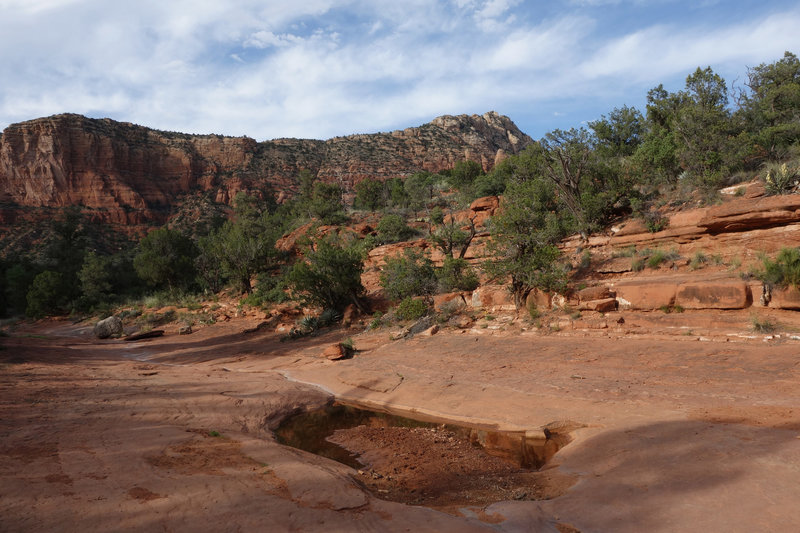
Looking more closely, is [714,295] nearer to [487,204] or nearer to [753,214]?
[753,214]

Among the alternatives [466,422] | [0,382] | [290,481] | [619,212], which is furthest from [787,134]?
[0,382]

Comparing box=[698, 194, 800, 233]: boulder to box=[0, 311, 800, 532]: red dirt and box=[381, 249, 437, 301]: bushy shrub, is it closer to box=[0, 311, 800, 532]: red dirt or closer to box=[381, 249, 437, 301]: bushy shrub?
box=[0, 311, 800, 532]: red dirt

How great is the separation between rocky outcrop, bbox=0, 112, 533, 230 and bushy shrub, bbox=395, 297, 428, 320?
6346cm

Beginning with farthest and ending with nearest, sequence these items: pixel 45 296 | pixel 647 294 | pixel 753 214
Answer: pixel 45 296 < pixel 753 214 < pixel 647 294

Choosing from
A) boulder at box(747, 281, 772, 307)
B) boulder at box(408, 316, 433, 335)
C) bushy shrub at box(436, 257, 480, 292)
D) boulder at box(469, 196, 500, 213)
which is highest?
boulder at box(469, 196, 500, 213)

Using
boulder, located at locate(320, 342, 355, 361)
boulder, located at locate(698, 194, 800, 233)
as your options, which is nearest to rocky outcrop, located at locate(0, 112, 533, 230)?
boulder, located at locate(320, 342, 355, 361)

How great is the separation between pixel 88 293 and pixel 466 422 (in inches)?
1555

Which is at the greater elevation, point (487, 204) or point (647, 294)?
point (487, 204)

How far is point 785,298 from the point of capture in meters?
9.95

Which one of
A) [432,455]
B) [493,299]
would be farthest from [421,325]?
[432,455]

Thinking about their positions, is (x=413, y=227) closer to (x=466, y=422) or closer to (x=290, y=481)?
(x=466, y=422)

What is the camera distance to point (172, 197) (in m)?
82.5

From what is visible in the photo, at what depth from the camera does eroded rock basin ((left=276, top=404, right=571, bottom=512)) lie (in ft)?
16.7

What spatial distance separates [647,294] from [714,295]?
1.59 meters
